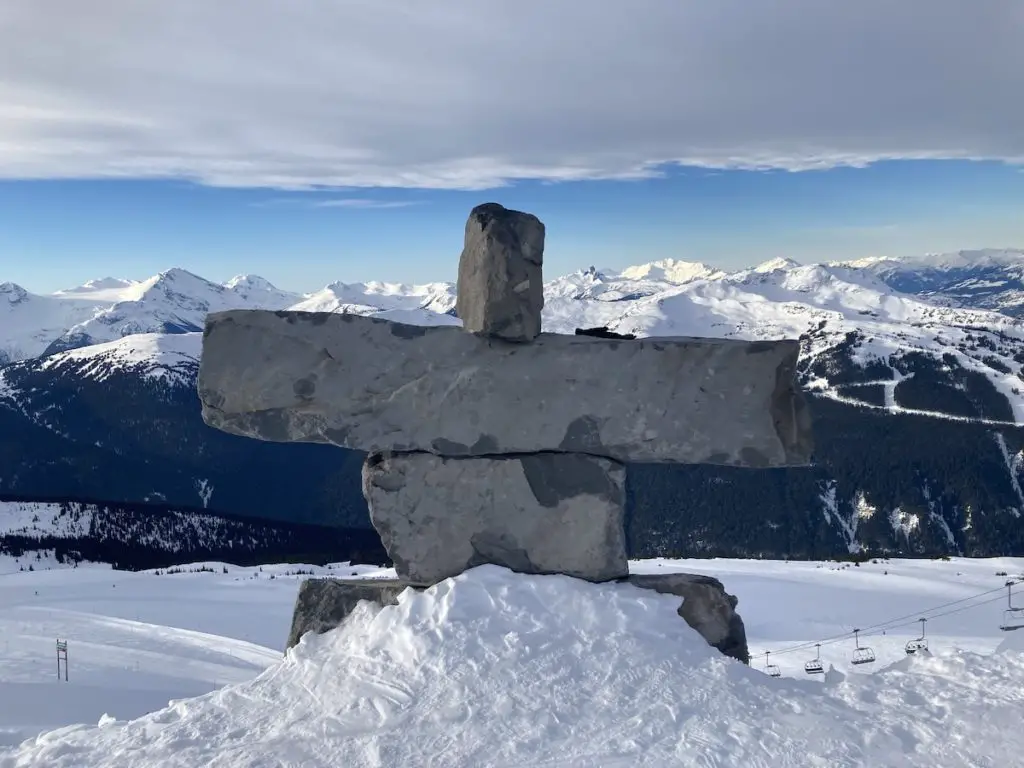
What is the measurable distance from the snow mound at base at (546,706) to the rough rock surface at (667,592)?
14.8 inches

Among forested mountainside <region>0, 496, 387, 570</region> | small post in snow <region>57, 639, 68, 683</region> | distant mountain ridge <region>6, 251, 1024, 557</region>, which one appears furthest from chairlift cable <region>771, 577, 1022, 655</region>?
distant mountain ridge <region>6, 251, 1024, 557</region>

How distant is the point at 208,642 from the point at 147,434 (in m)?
161

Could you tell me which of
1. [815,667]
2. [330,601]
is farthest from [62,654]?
[815,667]

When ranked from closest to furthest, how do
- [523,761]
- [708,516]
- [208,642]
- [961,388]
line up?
[523,761], [208,642], [708,516], [961,388]

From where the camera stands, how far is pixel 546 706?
18.5 feet

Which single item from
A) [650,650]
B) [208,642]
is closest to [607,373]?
[650,650]

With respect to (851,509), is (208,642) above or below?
above

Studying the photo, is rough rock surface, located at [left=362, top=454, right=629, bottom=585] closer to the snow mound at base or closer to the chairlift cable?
the snow mound at base

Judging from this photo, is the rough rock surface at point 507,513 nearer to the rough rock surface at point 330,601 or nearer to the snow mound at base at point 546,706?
the rough rock surface at point 330,601

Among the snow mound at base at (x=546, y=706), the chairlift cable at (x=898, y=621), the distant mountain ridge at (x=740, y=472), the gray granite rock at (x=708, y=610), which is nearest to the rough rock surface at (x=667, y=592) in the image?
the gray granite rock at (x=708, y=610)

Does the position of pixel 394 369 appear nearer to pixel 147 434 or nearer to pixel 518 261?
pixel 518 261

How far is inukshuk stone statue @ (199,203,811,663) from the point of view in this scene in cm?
730

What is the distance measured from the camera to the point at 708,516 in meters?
117

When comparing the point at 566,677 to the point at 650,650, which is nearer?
the point at 566,677
